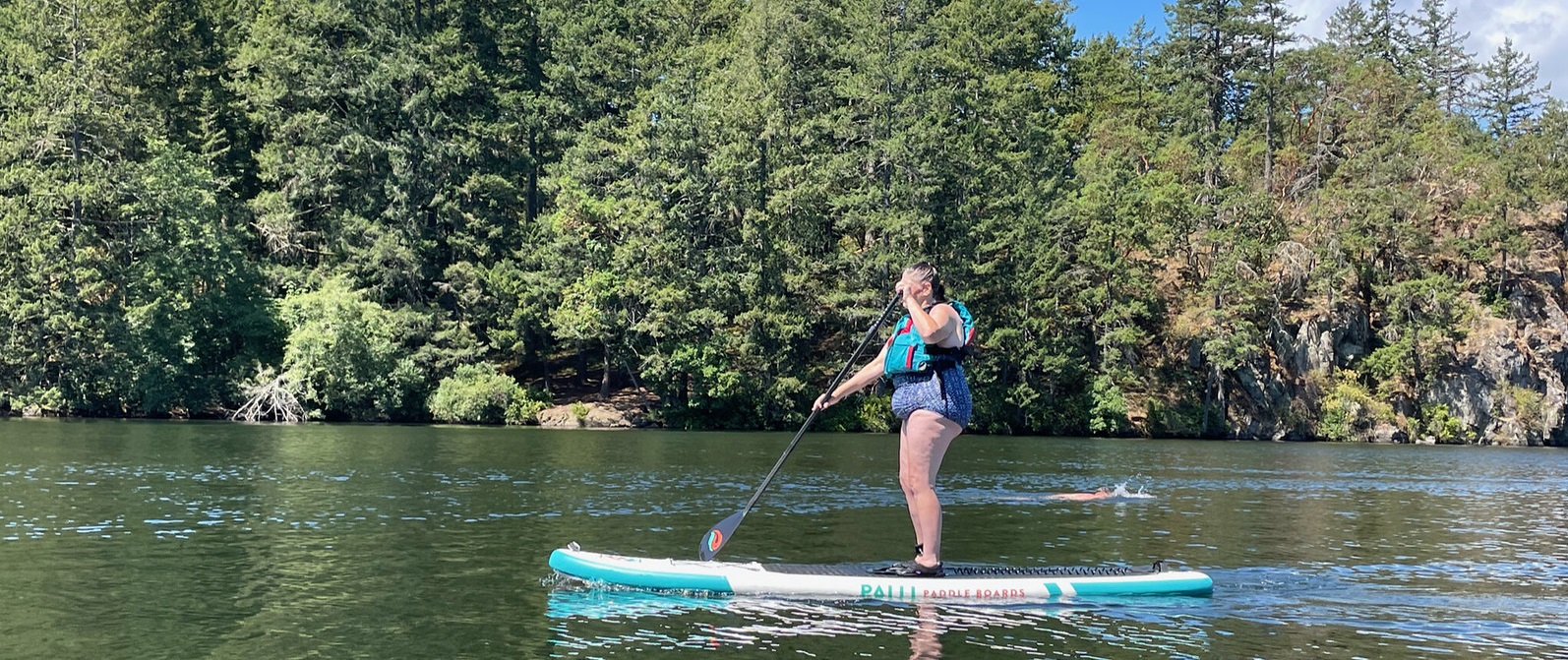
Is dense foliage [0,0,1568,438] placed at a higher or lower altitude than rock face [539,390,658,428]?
higher

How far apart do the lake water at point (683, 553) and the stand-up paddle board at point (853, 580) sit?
0.20 m

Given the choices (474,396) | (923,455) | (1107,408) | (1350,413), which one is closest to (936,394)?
(923,455)

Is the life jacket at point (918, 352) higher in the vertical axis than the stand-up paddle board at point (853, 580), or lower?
→ higher

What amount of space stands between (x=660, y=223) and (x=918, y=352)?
4530cm

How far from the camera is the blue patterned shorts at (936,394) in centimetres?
1196

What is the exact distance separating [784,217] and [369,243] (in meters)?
18.0

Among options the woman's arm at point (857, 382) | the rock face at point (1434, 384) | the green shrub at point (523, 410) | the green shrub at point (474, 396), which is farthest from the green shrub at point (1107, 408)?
the woman's arm at point (857, 382)

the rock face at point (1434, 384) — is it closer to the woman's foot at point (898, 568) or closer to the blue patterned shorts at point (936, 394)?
the woman's foot at point (898, 568)

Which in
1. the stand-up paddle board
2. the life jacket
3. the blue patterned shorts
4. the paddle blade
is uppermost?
the life jacket

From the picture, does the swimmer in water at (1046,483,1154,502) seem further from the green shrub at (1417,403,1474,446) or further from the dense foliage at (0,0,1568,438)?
the green shrub at (1417,403,1474,446)

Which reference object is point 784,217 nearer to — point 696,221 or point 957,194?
point 696,221

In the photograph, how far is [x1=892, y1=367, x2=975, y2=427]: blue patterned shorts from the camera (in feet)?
39.2

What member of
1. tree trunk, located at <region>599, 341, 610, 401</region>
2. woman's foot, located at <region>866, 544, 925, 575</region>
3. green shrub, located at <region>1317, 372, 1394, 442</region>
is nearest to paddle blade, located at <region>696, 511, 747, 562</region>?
woman's foot, located at <region>866, 544, 925, 575</region>

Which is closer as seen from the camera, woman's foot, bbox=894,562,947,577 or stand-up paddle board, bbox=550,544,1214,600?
stand-up paddle board, bbox=550,544,1214,600
